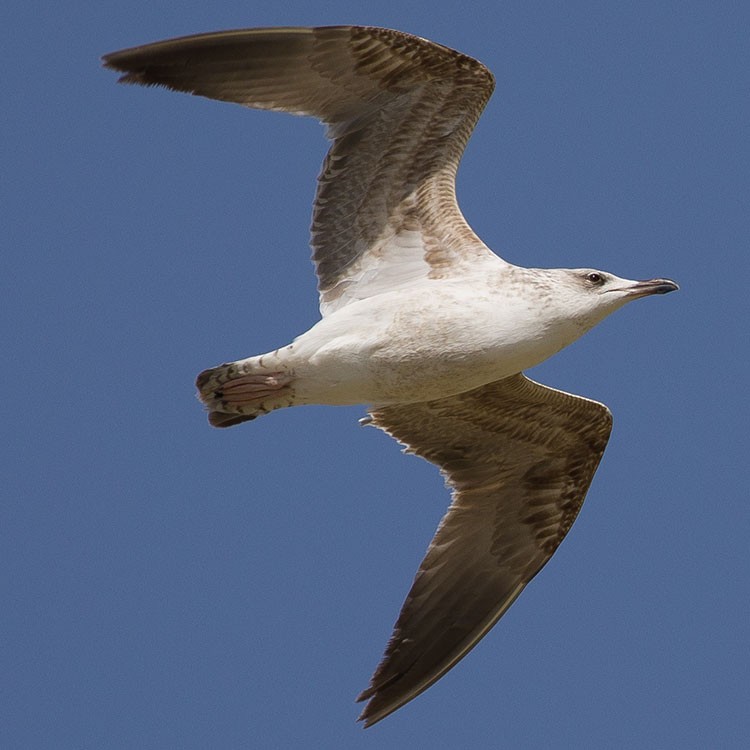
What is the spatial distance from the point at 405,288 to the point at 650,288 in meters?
1.69

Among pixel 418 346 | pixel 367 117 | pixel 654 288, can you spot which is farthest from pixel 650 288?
pixel 367 117

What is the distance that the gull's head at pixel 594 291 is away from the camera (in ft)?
36.7

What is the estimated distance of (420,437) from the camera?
13.0 metres

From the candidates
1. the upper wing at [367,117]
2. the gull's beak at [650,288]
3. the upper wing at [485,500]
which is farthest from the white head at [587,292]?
the upper wing at [485,500]

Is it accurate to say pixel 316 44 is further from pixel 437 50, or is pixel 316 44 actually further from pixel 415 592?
pixel 415 592

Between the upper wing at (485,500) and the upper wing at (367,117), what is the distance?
1.36m

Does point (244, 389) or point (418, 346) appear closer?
point (418, 346)

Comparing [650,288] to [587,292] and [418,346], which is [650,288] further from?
[418,346]

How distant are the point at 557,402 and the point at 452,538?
4.49 ft

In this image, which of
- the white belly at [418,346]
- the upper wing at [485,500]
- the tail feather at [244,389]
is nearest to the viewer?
the white belly at [418,346]

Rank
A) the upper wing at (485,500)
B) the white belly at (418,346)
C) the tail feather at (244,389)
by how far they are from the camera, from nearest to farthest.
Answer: the white belly at (418,346) < the tail feather at (244,389) < the upper wing at (485,500)

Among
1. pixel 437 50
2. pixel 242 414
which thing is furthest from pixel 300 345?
pixel 437 50

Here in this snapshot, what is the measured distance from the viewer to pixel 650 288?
11.3 meters

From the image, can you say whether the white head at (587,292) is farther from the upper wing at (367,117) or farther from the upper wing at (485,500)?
the upper wing at (485,500)
